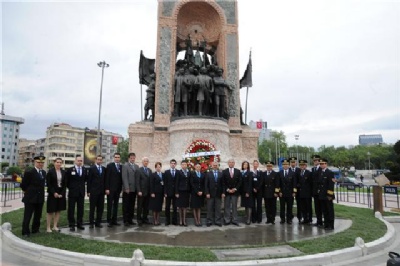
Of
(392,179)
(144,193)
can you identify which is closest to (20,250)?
(144,193)

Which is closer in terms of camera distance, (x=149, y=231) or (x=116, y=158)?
(x=149, y=231)

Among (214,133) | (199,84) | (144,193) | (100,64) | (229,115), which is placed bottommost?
(144,193)

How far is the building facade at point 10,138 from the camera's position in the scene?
7344 centimetres

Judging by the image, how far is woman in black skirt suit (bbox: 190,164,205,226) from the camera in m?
8.42

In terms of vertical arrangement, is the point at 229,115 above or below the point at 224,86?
below

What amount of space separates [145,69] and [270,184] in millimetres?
10120

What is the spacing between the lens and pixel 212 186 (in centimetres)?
850

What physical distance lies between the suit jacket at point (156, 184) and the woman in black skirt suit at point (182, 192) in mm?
425

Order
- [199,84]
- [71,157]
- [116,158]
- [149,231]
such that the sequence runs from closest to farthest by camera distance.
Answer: [149,231] → [116,158] → [199,84] → [71,157]

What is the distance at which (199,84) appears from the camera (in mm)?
13266

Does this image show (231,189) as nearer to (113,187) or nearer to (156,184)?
(156,184)

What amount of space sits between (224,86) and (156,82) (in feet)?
10.4

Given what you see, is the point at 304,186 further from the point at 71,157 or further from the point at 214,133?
the point at 71,157

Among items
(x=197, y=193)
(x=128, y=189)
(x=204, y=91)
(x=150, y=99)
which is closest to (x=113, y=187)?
(x=128, y=189)
